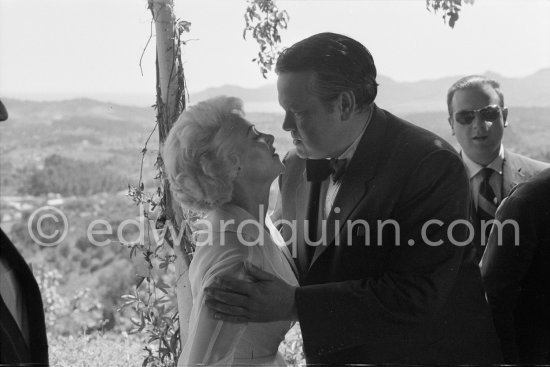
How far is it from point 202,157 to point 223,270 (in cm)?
32

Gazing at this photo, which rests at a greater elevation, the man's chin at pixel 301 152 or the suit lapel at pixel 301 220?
the man's chin at pixel 301 152

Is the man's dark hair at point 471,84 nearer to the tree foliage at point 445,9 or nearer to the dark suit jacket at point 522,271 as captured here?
the tree foliage at point 445,9

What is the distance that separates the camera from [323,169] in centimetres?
240

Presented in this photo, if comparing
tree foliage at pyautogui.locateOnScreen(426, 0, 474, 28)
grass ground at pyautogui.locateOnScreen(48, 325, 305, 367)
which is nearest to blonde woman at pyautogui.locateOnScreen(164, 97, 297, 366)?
tree foliage at pyautogui.locateOnScreen(426, 0, 474, 28)

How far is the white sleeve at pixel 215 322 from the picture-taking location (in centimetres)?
211

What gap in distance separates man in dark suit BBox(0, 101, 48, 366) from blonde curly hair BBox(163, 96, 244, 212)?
17.8 inches

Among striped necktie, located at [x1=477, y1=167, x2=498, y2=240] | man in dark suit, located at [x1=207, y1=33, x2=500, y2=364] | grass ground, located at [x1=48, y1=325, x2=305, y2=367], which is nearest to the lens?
man in dark suit, located at [x1=207, y1=33, x2=500, y2=364]

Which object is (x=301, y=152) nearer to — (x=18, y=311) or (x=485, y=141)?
(x=485, y=141)

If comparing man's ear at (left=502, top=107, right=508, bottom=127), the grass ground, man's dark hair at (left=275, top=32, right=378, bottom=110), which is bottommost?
the grass ground

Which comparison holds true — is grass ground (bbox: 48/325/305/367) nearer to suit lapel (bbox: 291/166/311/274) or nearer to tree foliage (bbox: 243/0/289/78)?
suit lapel (bbox: 291/166/311/274)

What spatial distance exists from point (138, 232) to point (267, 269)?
1.11 meters

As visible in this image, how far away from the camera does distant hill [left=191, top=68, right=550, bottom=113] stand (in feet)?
8.68

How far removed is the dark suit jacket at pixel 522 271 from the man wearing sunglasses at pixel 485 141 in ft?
0.44

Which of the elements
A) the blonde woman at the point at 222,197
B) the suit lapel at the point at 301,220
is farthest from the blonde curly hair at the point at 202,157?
the suit lapel at the point at 301,220
